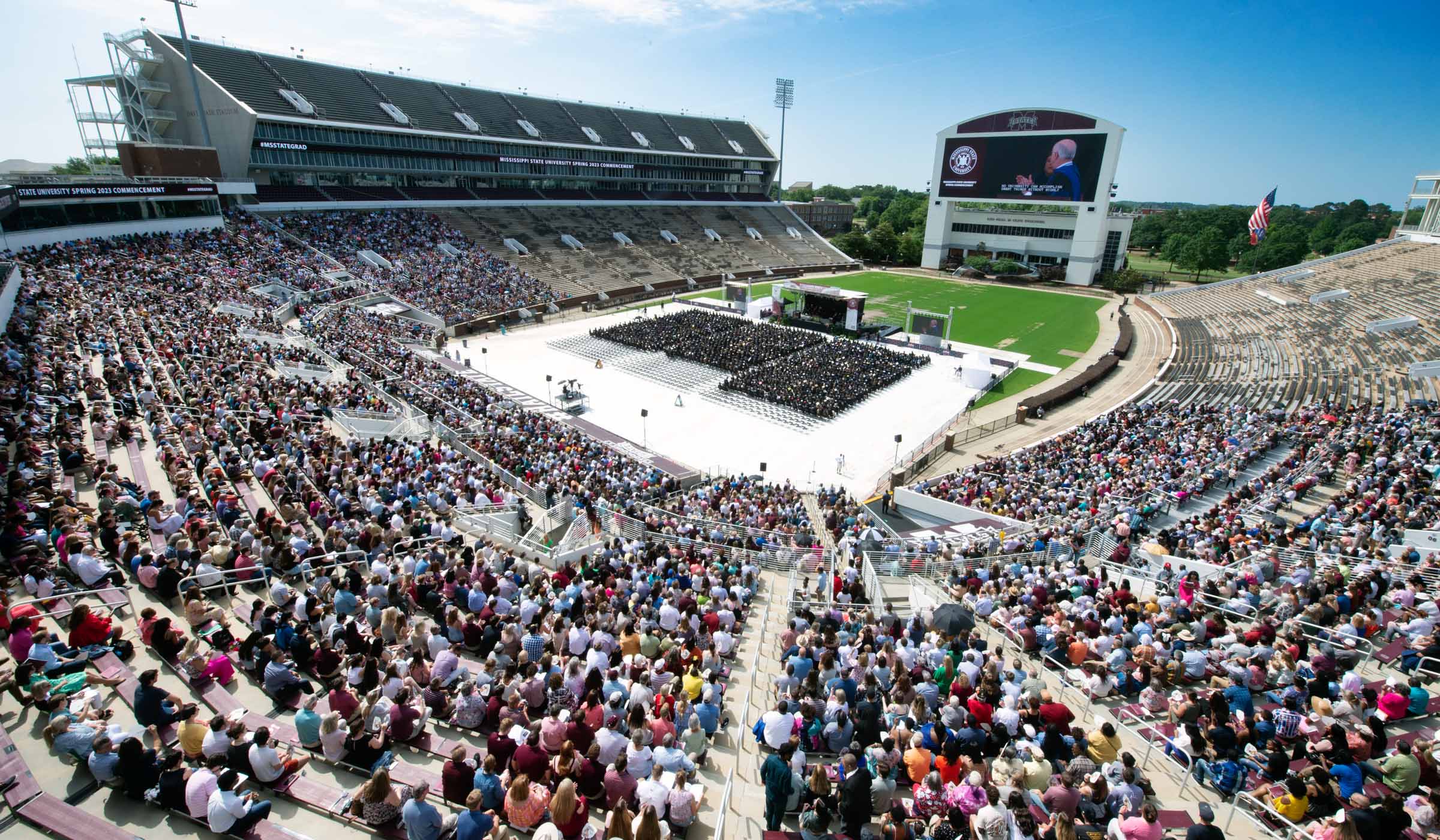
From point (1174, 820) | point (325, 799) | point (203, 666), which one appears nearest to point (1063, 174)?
point (1174, 820)

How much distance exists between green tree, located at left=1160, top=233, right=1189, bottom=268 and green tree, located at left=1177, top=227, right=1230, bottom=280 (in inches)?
225

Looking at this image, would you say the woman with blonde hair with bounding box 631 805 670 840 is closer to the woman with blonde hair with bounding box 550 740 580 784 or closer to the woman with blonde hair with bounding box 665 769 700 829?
the woman with blonde hair with bounding box 665 769 700 829

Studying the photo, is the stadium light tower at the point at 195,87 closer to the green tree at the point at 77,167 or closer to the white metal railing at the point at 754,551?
the green tree at the point at 77,167

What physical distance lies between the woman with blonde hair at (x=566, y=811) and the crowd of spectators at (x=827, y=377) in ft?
82.7

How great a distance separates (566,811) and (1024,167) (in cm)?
7940

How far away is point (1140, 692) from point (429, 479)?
49.9ft

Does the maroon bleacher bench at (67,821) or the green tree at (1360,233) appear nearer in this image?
the maroon bleacher bench at (67,821)

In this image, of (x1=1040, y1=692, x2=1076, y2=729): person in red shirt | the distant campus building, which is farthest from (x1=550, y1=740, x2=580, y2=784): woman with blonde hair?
the distant campus building

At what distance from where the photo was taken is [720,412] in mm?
Result: 30656

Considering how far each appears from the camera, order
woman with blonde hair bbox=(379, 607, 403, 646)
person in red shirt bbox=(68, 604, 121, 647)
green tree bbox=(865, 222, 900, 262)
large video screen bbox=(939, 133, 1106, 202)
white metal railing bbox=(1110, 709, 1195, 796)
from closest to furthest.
Result: white metal railing bbox=(1110, 709, 1195, 796) → person in red shirt bbox=(68, 604, 121, 647) → woman with blonde hair bbox=(379, 607, 403, 646) → large video screen bbox=(939, 133, 1106, 202) → green tree bbox=(865, 222, 900, 262)

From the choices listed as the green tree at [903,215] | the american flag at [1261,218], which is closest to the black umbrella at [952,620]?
the american flag at [1261,218]

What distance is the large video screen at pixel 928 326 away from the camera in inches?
1704

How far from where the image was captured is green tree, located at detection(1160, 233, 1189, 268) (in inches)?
3639

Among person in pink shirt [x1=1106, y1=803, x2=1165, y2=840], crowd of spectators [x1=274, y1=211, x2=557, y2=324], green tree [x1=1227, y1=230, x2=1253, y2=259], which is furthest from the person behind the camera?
green tree [x1=1227, y1=230, x2=1253, y2=259]
